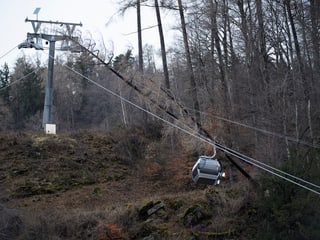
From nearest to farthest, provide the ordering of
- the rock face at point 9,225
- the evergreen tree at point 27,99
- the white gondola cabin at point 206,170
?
the white gondola cabin at point 206,170 → the rock face at point 9,225 → the evergreen tree at point 27,99

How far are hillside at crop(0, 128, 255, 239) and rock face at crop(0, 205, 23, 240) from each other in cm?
3

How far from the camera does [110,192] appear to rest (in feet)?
64.3

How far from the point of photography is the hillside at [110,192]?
48.0ft

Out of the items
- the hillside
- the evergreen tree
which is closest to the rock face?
the hillside

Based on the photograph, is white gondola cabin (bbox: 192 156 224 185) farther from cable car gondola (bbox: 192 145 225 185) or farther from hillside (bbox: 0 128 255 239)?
hillside (bbox: 0 128 255 239)

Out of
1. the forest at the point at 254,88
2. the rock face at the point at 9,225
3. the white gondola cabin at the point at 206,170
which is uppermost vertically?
the forest at the point at 254,88

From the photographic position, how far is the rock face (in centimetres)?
1457

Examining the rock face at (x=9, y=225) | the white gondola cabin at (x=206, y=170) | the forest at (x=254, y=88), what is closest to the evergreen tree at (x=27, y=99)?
the forest at (x=254, y=88)

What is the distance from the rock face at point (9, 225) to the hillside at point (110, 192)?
0.10 feet

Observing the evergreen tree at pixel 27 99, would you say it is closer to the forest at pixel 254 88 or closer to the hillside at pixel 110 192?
the forest at pixel 254 88

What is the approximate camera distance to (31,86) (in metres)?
41.0

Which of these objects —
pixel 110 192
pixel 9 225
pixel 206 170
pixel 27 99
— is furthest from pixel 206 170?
pixel 27 99

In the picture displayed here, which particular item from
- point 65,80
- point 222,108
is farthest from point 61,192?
point 65,80

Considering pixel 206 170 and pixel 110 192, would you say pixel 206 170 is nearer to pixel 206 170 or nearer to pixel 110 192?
pixel 206 170
